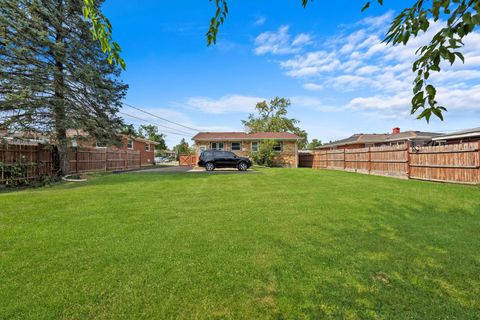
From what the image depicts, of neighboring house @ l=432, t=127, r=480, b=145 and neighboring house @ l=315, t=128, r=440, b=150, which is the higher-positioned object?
neighboring house @ l=315, t=128, r=440, b=150

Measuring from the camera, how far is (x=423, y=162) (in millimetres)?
11148

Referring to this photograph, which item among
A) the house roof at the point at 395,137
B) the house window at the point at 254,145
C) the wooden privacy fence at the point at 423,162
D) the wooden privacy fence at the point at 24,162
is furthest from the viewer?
the house window at the point at 254,145

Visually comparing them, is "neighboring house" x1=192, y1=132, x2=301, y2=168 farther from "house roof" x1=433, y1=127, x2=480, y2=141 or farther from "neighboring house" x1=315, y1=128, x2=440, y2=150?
"house roof" x1=433, y1=127, x2=480, y2=141

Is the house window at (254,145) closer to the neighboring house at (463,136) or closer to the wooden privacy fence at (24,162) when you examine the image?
the neighboring house at (463,136)

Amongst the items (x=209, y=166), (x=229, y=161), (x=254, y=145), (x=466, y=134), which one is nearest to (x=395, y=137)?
(x=466, y=134)

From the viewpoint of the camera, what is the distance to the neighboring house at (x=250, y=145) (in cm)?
2672

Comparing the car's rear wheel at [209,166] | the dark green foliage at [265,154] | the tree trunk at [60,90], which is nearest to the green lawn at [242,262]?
the tree trunk at [60,90]

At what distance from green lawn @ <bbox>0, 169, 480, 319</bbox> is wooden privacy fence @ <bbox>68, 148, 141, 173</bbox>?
10746mm

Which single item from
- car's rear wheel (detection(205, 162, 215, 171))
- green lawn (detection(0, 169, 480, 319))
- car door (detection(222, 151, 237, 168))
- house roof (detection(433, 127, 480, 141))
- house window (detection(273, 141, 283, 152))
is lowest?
green lawn (detection(0, 169, 480, 319))

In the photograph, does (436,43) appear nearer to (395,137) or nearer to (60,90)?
(60,90)

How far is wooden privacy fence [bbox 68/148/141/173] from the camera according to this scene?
15.8m

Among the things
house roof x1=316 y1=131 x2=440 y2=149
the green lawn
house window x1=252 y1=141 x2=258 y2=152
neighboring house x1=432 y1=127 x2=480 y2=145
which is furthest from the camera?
house window x1=252 y1=141 x2=258 y2=152

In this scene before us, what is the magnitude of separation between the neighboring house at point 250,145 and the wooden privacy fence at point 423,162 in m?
8.75

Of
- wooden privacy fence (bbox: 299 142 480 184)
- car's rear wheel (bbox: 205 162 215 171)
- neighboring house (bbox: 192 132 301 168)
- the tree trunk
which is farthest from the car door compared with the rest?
the tree trunk
